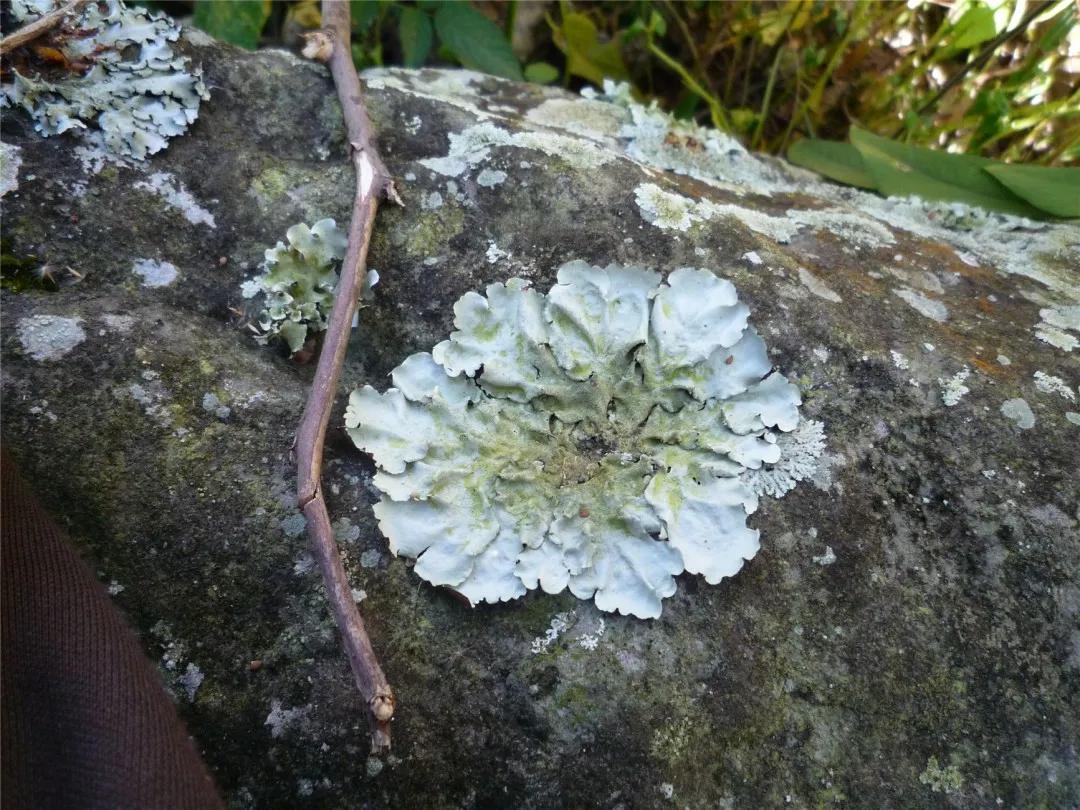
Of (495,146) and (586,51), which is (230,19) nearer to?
(495,146)

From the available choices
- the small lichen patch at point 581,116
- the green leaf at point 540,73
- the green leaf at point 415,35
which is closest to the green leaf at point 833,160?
the small lichen patch at point 581,116

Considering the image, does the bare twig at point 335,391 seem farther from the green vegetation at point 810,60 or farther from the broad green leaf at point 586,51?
the broad green leaf at point 586,51

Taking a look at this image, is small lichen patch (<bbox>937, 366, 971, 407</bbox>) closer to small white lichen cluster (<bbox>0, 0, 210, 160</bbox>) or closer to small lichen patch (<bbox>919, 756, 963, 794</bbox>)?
small lichen patch (<bbox>919, 756, 963, 794</bbox>)

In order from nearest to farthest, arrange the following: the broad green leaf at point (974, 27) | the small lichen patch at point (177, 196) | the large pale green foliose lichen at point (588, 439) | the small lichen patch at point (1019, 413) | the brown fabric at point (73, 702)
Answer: the brown fabric at point (73, 702) → the large pale green foliose lichen at point (588, 439) → the small lichen patch at point (1019, 413) → the small lichen patch at point (177, 196) → the broad green leaf at point (974, 27)

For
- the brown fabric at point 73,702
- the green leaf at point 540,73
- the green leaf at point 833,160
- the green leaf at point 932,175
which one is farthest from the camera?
the green leaf at point 540,73

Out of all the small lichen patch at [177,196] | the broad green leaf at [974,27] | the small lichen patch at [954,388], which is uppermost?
the broad green leaf at [974,27]

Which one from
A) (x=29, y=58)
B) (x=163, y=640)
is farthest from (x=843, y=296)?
(x=29, y=58)

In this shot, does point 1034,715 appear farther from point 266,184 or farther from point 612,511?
point 266,184
